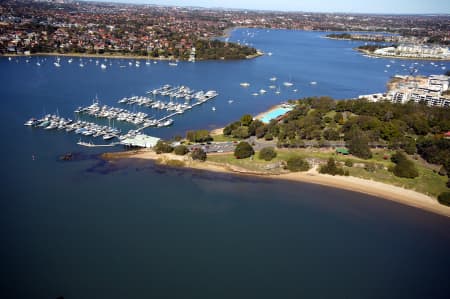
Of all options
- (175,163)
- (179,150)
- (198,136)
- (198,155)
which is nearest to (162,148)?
(179,150)

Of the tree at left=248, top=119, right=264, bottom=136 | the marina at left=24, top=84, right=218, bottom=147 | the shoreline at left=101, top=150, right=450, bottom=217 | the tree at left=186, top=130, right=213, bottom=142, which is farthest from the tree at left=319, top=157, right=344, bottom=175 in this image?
the marina at left=24, top=84, right=218, bottom=147

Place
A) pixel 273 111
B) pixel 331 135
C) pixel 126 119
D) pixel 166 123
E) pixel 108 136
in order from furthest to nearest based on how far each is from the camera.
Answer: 1. pixel 273 111
2. pixel 166 123
3. pixel 126 119
4. pixel 331 135
5. pixel 108 136

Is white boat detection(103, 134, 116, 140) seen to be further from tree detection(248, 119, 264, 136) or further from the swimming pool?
the swimming pool

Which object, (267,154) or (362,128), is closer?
(267,154)

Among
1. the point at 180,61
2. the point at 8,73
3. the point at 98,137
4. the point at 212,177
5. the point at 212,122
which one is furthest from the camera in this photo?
the point at 180,61

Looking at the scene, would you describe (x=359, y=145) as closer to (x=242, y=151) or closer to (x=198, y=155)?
(x=242, y=151)

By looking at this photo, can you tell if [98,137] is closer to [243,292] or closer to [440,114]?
[243,292]

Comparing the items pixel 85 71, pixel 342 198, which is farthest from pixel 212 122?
pixel 85 71
